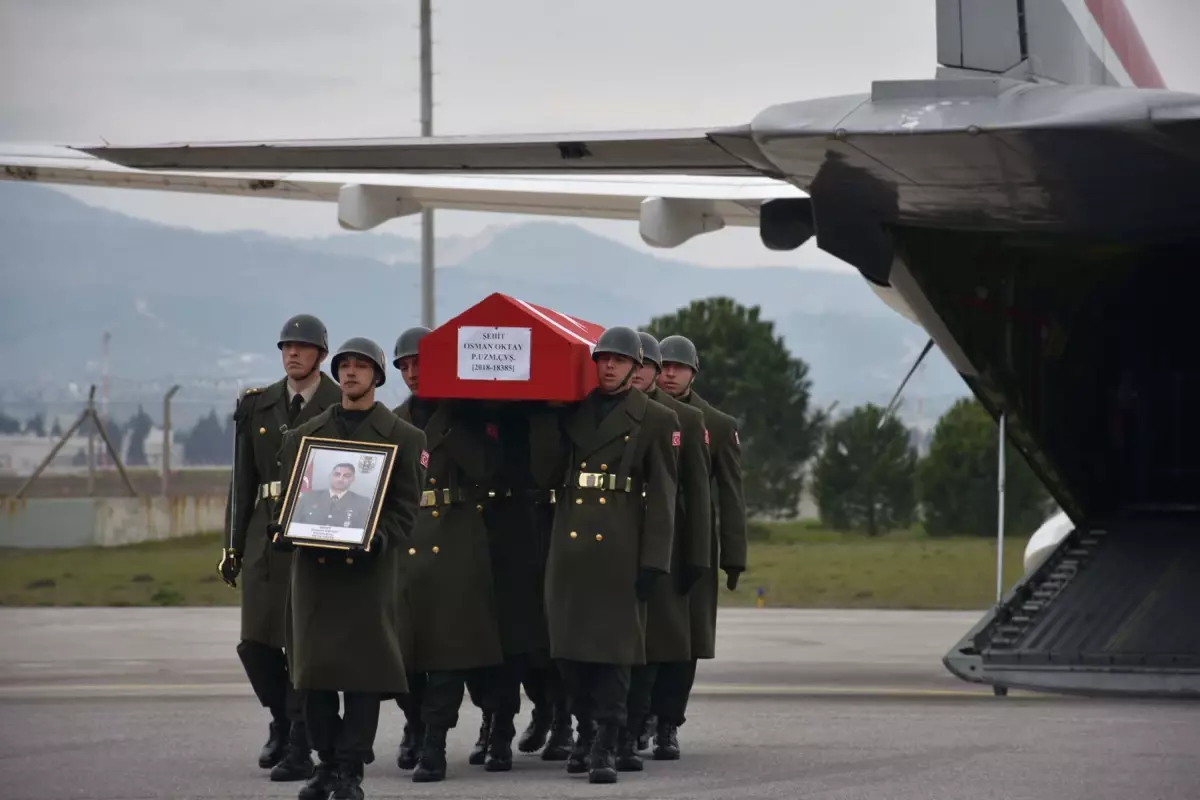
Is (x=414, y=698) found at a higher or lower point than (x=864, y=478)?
lower

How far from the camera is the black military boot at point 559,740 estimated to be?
8656mm

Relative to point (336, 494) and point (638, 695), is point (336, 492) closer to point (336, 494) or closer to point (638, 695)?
point (336, 494)

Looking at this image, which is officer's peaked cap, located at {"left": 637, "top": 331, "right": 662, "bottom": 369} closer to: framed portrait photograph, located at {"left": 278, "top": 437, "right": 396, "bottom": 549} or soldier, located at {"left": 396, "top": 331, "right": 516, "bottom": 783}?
soldier, located at {"left": 396, "top": 331, "right": 516, "bottom": 783}

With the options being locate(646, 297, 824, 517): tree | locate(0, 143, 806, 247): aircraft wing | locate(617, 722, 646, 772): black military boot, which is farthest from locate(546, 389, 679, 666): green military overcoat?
locate(646, 297, 824, 517): tree

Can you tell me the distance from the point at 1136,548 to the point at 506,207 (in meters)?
7.57

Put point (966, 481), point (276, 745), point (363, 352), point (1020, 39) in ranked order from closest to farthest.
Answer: point (363, 352) < point (276, 745) < point (1020, 39) < point (966, 481)

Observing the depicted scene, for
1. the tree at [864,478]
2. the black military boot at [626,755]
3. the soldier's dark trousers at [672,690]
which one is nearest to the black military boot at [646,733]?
the soldier's dark trousers at [672,690]

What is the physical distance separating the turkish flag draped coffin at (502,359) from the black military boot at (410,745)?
1449 millimetres

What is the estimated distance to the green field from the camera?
71.8 ft

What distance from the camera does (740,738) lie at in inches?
356

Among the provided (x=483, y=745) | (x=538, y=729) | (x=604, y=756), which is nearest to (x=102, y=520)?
(x=538, y=729)

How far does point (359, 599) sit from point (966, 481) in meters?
22.1

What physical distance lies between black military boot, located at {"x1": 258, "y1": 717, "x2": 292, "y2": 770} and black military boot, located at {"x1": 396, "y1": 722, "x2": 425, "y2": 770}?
1.76 ft

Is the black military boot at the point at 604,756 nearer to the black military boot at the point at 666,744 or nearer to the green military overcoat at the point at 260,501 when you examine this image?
the black military boot at the point at 666,744
